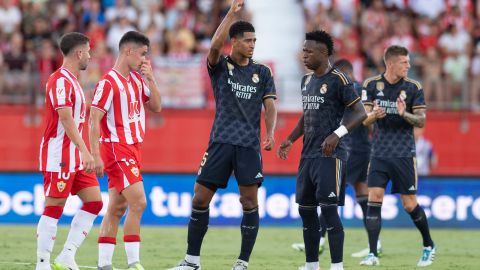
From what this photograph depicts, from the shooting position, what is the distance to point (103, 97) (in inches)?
412

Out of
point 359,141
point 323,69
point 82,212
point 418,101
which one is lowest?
point 82,212

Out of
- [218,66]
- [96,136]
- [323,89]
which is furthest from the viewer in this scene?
[218,66]

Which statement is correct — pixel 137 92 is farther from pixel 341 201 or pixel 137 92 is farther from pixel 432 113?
pixel 432 113

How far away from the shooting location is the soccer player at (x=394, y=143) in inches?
508

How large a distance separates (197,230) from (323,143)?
5.47ft

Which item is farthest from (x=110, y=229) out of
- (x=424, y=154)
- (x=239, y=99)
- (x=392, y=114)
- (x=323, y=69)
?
(x=424, y=154)

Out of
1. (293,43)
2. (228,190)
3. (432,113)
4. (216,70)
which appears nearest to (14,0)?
(293,43)

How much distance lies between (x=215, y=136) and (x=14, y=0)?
14065 mm

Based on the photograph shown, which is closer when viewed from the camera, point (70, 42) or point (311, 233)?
point (70, 42)

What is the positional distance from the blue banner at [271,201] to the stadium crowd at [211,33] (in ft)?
10.7

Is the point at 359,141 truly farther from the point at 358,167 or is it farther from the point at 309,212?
the point at 309,212

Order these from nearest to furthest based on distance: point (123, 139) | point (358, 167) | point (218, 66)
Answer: point (123, 139) → point (218, 66) → point (358, 167)

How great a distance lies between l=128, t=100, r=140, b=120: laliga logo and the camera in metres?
10.6

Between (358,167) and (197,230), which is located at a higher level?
(358,167)
